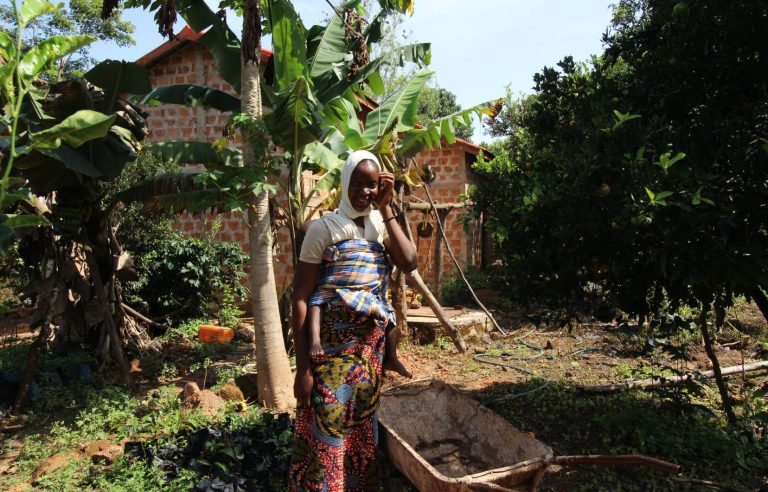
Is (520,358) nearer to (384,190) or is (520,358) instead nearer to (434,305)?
(434,305)

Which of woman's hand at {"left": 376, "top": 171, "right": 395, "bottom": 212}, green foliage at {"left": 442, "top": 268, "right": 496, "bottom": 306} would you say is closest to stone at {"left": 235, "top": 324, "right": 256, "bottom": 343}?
green foliage at {"left": 442, "top": 268, "right": 496, "bottom": 306}

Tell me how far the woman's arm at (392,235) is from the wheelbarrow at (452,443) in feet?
3.65

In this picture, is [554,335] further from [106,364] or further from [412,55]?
[106,364]

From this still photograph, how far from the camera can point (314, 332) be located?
8.49 ft

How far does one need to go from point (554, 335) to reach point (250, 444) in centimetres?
576

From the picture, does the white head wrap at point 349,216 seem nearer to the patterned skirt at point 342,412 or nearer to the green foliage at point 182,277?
the patterned skirt at point 342,412

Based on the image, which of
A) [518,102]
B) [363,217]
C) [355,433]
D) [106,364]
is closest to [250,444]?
[355,433]

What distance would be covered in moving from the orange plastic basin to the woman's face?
238 inches

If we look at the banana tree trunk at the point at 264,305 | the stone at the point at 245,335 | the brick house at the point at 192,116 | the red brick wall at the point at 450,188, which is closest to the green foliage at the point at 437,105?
the red brick wall at the point at 450,188

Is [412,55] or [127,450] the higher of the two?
[412,55]

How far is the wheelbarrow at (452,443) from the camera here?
9.25 feet

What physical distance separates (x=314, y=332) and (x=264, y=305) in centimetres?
254

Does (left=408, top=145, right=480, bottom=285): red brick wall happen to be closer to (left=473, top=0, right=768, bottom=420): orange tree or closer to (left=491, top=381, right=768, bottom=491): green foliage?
(left=491, top=381, right=768, bottom=491): green foliage

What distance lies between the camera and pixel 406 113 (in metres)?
6.70
